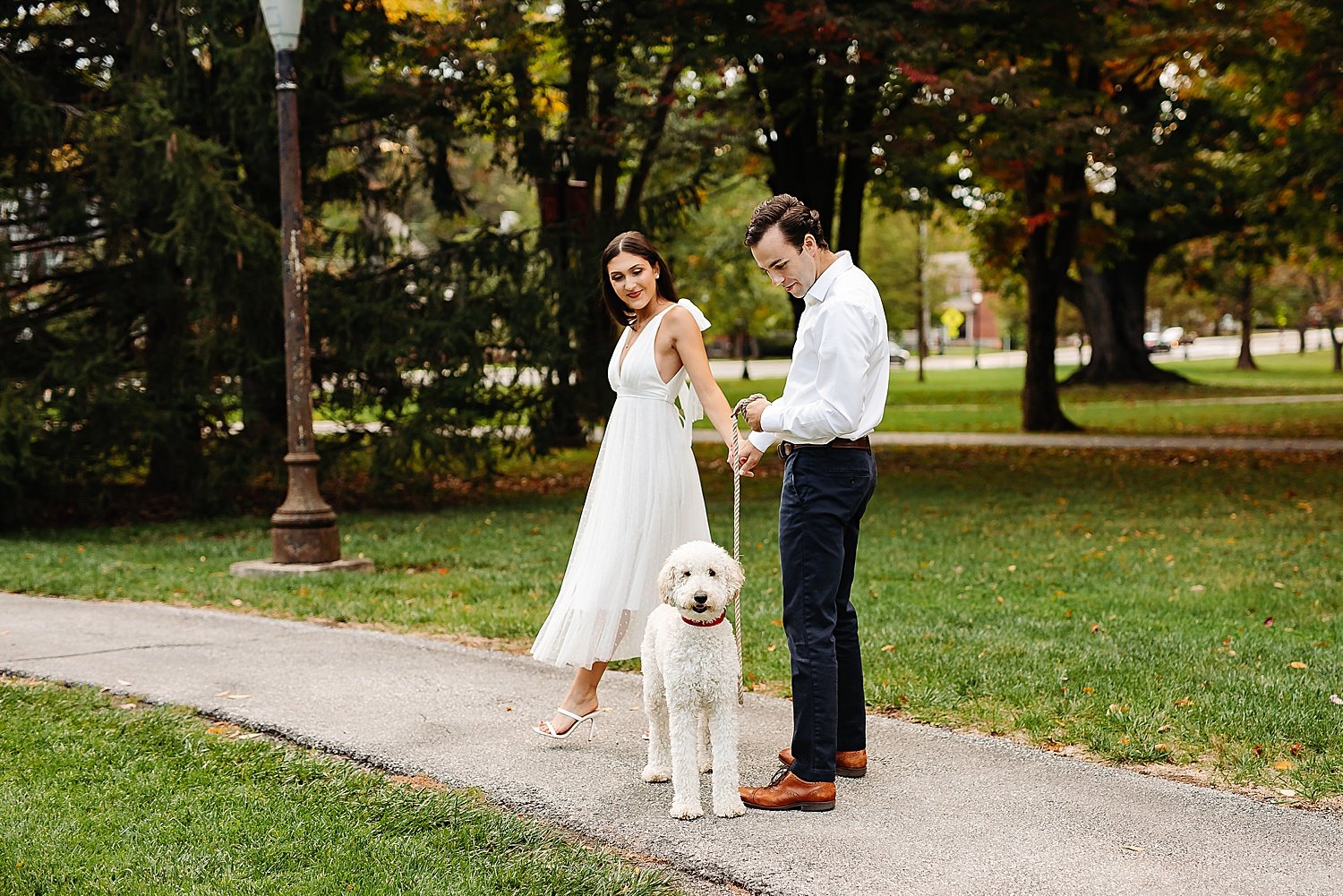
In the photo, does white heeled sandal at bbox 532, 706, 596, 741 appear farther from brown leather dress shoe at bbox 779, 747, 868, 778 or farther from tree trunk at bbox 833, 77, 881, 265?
tree trunk at bbox 833, 77, 881, 265

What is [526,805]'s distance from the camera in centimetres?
460

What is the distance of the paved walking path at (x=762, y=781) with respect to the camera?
3.96 m

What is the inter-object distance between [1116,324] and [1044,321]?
60.8 ft

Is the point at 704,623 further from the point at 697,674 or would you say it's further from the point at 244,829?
the point at 244,829

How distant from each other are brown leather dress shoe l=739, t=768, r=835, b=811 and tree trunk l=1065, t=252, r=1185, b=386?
38.2m

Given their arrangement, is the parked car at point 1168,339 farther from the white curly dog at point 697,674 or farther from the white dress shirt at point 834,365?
the white curly dog at point 697,674

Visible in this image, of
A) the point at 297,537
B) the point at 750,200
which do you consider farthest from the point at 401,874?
the point at 750,200

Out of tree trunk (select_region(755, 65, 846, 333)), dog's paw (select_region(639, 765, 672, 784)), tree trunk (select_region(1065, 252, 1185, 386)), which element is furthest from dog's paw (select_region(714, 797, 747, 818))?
tree trunk (select_region(1065, 252, 1185, 386))

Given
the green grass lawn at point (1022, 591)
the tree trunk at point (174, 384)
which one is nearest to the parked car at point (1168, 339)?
the green grass lawn at point (1022, 591)

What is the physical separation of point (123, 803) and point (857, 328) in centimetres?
298

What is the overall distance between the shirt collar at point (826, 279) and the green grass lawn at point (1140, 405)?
2033 cm

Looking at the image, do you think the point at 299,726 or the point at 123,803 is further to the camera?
the point at 299,726

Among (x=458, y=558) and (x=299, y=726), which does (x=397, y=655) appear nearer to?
(x=299, y=726)

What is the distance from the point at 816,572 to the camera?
4500 mm
